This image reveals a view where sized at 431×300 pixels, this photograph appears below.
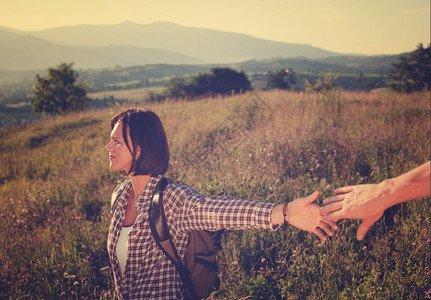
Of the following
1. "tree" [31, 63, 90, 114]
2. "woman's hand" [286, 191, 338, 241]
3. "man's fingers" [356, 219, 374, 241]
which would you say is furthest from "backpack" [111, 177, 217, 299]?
"tree" [31, 63, 90, 114]

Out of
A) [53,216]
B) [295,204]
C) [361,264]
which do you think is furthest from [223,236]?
[53,216]

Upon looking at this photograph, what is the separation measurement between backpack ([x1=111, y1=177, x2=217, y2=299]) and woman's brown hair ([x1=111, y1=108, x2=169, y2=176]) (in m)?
0.18

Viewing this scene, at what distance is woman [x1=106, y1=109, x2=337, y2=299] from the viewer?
1590 mm

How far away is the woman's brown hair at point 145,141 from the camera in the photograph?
208 cm

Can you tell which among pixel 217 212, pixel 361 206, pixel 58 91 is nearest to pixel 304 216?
pixel 361 206

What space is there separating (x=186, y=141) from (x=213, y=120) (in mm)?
1836

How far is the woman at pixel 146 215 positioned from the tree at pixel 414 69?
3837cm

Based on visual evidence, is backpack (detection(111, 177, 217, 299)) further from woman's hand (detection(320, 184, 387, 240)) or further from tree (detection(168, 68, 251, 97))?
tree (detection(168, 68, 251, 97))

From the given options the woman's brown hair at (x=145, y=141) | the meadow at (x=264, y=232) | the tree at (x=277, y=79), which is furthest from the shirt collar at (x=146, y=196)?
the tree at (x=277, y=79)

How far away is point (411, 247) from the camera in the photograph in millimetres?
2762

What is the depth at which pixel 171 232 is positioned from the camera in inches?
74.5

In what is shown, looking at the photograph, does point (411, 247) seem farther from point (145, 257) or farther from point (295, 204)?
point (145, 257)

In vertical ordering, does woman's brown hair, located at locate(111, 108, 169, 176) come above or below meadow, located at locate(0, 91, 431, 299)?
above

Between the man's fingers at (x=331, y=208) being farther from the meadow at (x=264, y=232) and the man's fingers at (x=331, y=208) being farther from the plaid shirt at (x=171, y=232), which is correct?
the meadow at (x=264, y=232)
